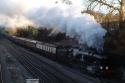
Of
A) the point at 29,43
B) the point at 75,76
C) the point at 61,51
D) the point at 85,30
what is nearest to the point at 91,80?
the point at 75,76

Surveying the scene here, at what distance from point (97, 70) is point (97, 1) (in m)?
12.8

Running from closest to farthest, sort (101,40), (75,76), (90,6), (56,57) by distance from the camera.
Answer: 1. (75,76)
2. (101,40)
3. (90,6)
4. (56,57)

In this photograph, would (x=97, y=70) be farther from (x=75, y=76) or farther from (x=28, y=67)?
(x=28, y=67)

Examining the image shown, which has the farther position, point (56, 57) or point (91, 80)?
point (56, 57)

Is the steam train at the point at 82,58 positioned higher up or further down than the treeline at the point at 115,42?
further down

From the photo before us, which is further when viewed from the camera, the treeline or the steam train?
the treeline

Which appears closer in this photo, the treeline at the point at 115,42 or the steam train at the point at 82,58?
the steam train at the point at 82,58

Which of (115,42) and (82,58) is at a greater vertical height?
(115,42)

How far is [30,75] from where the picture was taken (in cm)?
3603

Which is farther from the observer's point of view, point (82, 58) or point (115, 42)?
point (82, 58)

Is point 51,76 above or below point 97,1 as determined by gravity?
below

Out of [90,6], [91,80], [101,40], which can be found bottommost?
[91,80]

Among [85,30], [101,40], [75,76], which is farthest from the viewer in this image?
[85,30]

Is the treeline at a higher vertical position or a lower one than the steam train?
higher
